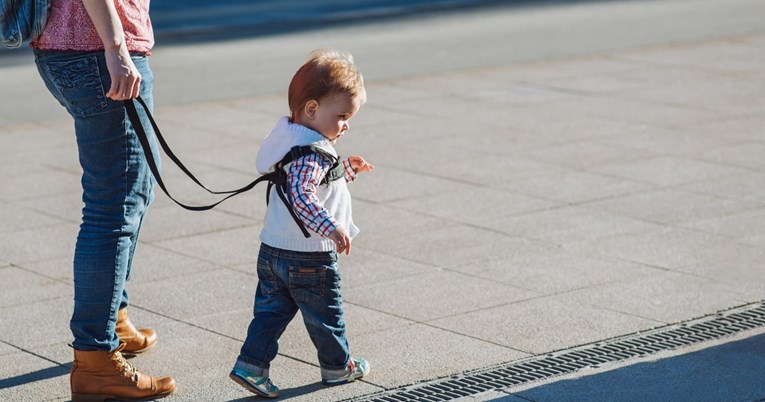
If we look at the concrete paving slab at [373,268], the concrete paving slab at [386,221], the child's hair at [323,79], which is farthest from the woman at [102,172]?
the concrete paving slab at [386,221]

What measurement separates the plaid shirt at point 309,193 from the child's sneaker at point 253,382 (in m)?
0.56

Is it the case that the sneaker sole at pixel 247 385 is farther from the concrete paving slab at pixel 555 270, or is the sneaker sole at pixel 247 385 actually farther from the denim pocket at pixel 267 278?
the concrete paving slab at pixel 555 270

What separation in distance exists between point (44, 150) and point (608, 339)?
5.26m

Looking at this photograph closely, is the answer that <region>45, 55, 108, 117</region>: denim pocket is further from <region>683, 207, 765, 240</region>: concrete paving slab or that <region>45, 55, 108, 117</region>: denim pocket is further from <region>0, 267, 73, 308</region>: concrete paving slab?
<region>683, 207, 765, 240</region>: concrete paving slab

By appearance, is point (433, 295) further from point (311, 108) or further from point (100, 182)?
point (100, 182)

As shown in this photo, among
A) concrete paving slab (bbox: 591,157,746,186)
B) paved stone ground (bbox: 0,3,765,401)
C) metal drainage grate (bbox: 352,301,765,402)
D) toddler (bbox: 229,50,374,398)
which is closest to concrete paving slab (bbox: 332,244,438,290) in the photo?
paved stone ground (bbox: 0,3,765,401)

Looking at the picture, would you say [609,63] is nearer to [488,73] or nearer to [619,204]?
[488,73]

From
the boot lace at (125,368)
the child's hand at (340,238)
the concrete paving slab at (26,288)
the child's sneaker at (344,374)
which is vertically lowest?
the concrete paving slab at (26,288)

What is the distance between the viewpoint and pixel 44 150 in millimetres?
9055

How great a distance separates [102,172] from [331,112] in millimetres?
777

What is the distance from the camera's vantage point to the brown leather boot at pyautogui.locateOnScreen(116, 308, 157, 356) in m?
4.80

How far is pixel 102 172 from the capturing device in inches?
167

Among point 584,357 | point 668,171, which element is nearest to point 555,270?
point 584,357

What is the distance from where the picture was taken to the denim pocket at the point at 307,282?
4.30m
